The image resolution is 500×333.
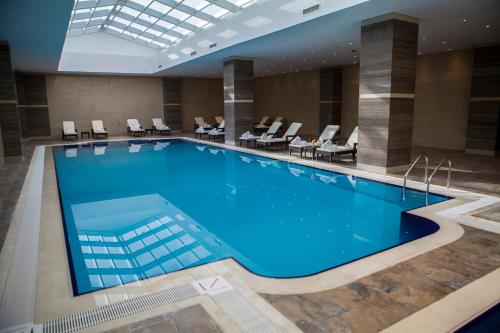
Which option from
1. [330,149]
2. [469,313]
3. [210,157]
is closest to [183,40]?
[210,157]

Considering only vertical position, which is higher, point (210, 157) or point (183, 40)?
point (183, 40)

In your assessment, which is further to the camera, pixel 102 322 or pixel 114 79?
pixel 114 79

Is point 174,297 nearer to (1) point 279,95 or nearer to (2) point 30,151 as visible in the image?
(2) point 30,151

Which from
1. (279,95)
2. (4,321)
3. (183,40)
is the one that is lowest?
(4,321)

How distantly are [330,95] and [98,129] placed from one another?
1177 cm

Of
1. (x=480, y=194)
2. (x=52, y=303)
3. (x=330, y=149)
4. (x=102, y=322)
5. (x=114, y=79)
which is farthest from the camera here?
(x=114, y=79)

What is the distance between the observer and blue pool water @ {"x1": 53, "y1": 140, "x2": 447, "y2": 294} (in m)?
4.09

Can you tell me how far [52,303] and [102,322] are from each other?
611 millimetres

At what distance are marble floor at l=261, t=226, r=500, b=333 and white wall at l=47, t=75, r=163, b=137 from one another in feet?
61.1

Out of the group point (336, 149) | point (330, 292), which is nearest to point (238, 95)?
point (336, 149)

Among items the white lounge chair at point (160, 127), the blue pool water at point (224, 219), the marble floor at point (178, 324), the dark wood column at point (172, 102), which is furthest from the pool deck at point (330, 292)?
the dark wood column at point (172, 102)

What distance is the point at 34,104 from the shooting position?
56.7ft

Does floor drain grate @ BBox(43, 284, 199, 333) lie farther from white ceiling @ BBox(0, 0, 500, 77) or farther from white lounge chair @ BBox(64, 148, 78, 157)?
white lounge chair @ BBox(64, 148, 78, 157)

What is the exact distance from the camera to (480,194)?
6.24 metres
